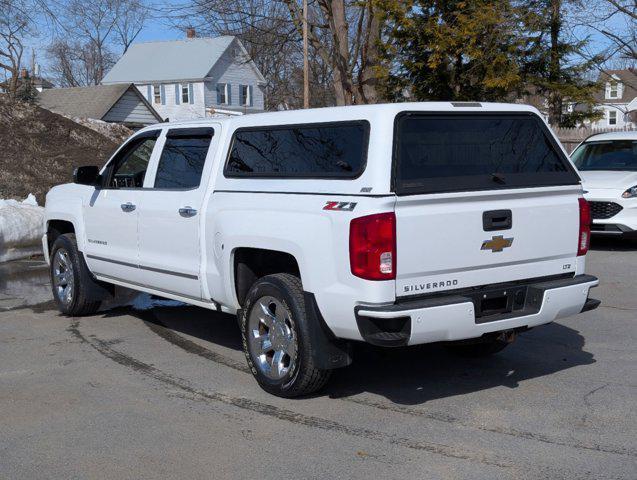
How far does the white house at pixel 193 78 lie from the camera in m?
56.5

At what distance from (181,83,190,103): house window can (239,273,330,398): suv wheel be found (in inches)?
2073

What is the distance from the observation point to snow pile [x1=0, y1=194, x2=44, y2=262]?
12.8 metres

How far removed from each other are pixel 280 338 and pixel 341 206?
1.13 m

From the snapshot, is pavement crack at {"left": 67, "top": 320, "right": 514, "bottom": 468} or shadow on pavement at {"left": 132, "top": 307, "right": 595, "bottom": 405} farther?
shadow on pavement at {"left": 132, "top": 307, "right": 595, "bottom": 405}

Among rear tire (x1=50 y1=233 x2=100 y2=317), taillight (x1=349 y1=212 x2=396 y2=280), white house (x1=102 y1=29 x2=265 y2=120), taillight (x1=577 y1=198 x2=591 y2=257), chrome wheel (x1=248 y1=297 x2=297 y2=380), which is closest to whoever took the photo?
taillight (x1=349 y1=212 x2=396 y2=280)

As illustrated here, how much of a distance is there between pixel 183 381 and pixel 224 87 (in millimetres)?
53470

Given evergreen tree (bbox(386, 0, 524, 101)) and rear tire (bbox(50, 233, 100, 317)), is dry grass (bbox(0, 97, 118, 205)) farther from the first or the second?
rear tire (bbox(50, 233, 100, 317))

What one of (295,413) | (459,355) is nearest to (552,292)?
(459,355)

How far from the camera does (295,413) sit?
5410mm

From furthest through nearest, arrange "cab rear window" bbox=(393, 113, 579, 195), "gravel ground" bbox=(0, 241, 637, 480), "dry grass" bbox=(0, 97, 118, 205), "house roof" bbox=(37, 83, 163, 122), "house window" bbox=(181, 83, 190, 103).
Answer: "house window" bbox=(181, 83, 190, 103)
"house roof" bbox=(37, 83, 163, 122)
"dry grass" bbox=(0, 97, 118, 205)
"cab rear window" bbox=(393, 113, 579, 195)
"gravel ground" bbox=(0, 241, 637, 480)

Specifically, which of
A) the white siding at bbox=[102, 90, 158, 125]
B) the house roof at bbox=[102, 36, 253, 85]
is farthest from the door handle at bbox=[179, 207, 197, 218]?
the house roof at bbox=[102, 36, 253, 85]

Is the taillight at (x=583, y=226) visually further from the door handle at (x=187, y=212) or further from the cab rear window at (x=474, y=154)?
the door handle at (x=187, y=212)

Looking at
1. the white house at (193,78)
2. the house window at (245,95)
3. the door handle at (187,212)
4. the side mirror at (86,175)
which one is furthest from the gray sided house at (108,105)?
the door handle at (187,212)

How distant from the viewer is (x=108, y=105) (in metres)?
43.2
